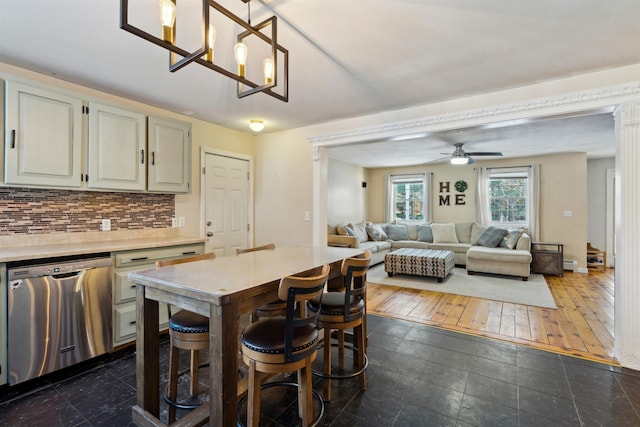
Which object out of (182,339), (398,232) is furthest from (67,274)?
(398,232)

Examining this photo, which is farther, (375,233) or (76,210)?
(375,233)

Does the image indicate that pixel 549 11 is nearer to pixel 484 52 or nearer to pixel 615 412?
pixel 484 52

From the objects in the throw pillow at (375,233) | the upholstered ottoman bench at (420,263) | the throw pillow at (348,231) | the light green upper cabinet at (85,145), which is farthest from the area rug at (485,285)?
the light green upper cabinet at (85,145)

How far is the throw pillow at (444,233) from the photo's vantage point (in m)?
6.89

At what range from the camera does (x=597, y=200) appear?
6.56 meters

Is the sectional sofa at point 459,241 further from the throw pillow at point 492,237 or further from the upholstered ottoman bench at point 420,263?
the upholstered ottoman bench at point 420,263

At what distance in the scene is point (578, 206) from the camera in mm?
6004

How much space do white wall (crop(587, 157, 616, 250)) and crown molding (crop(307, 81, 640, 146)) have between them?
5422mm

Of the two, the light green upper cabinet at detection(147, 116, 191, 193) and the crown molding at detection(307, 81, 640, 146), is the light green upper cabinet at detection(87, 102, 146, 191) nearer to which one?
the light green upper cabinet at detection(147, 116, 191, 193)

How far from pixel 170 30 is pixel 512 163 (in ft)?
24.0

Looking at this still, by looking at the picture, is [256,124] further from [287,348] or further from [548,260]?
[548,260]

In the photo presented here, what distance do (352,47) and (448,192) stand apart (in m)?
6.14

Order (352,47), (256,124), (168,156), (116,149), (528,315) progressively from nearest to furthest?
(352,47), (116,149), (168,156), (528,315), (256,124)

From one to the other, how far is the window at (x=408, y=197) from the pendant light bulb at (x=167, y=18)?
728cm
